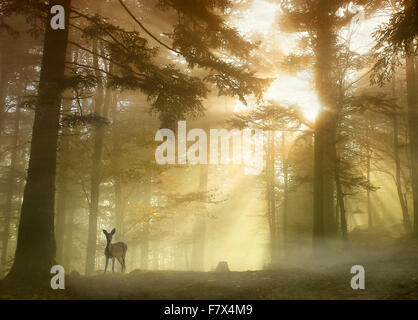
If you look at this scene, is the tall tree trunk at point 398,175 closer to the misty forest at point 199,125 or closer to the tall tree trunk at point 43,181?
the misty forest at point 199,125

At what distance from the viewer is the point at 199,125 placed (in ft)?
63.2

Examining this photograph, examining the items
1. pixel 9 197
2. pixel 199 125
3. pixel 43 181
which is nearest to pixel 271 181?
pixel 199 125

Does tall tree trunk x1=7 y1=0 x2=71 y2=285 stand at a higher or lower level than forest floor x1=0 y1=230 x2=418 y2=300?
higher

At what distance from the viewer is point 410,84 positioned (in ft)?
51.4

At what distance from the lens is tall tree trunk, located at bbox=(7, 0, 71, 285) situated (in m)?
7.26

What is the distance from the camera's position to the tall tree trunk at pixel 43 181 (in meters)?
7.26

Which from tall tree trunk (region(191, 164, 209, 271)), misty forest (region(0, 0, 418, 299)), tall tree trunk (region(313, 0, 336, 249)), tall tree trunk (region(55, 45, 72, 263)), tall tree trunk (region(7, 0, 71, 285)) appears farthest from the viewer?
tall tree trunk (region(191, 164, 209, 271))

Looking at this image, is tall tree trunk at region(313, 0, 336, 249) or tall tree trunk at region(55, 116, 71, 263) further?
tall tree trunk at region(55, 116, 71, 263)

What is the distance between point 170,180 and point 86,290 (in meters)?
9.64

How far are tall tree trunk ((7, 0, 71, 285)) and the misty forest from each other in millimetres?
32

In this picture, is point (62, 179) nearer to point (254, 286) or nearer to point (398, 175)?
point (254, 286)

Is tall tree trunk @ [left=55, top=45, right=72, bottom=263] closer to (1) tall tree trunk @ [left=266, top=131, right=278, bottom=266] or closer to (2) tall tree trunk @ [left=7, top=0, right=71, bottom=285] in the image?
(2) tall tree trunk @ [left=7, top=0, right=71, bottom=285]

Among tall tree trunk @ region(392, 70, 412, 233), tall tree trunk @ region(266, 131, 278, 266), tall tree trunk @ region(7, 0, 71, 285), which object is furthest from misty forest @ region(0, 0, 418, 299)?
tall tree trunk @ region(392, 70, 412, 233)

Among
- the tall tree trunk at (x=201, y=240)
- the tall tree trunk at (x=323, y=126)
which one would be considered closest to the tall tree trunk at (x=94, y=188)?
the tall tree trunk at (x=201, y=240)
